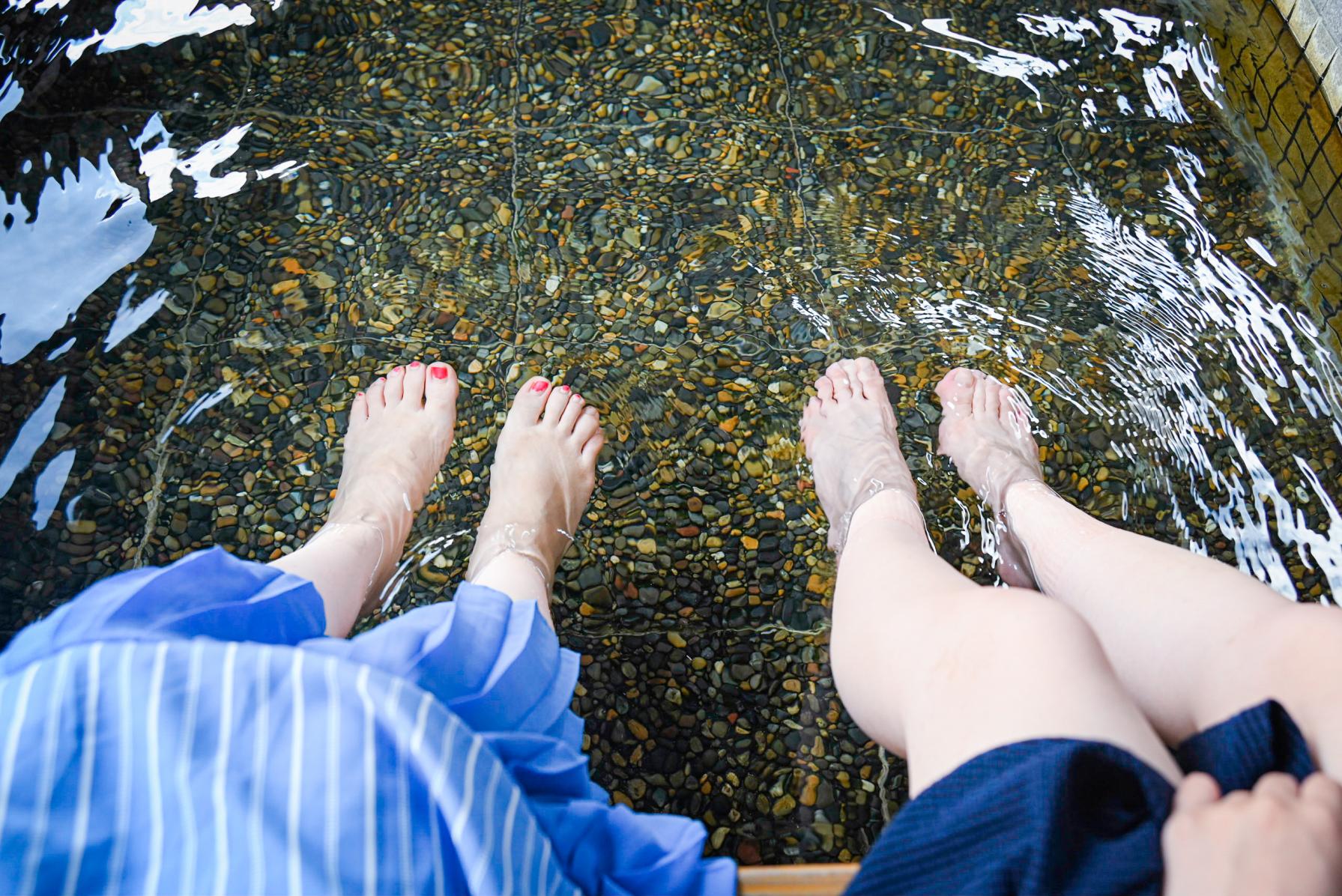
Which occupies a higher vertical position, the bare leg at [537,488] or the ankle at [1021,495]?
the ankle at [1021,495]

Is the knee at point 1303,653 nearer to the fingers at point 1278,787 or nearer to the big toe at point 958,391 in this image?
the fingers at point 1278,787

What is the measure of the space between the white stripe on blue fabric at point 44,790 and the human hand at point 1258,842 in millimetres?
802

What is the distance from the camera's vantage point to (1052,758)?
767 mm

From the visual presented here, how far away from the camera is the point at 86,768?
69cm

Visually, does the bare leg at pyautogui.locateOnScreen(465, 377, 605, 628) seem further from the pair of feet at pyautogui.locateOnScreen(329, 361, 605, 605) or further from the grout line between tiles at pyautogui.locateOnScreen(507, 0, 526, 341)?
the grout line between tiles at pyautogui.locateOnScreen(507, 0, 526, 341)

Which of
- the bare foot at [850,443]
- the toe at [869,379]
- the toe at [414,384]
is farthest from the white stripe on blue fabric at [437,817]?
the toe at [869,379]

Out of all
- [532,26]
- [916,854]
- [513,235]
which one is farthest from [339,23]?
[916,854]

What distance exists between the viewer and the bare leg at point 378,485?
133 cm

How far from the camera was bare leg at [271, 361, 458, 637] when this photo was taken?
52.4 inches

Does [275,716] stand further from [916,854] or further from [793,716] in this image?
[793,716]

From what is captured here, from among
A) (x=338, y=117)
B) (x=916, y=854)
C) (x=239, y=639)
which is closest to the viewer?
(x=916, y=854)

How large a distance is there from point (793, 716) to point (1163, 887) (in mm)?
778

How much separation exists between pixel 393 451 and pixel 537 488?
0.82ft

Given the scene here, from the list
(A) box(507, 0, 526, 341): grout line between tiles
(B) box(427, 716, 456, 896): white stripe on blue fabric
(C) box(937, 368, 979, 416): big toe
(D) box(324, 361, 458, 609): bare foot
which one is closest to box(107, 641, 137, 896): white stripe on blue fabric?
(B) box(427, 716, 456, 896): white stripe on blue fabric
